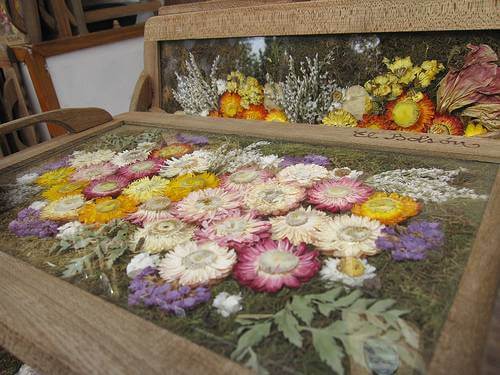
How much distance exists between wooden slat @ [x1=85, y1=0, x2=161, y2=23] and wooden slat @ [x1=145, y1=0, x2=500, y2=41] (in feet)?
3.18

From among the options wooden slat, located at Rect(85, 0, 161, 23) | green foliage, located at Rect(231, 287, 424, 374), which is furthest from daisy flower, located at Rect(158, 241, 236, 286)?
wooden slat, located at Rect(85, 0, 161, 23)

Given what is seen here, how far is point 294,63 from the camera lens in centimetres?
126

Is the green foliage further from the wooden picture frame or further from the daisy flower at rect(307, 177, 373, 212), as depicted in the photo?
the daisy flower at rect(307, 177, 373, 212)

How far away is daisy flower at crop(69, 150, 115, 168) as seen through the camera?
1109 millimetres

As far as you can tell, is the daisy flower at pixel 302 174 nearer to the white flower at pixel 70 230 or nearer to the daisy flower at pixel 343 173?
the daisy flower at pixel 343 173

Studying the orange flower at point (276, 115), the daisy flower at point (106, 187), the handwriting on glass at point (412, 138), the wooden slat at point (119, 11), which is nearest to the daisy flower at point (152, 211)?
the daisy flower at point (106, 187)

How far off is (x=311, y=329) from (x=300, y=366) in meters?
0.05

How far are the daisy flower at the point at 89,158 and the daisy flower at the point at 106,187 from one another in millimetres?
127

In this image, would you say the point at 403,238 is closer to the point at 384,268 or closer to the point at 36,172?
the point at 384,268

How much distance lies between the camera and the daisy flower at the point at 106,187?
36.6 inches

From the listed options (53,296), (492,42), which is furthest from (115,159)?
(492,42)

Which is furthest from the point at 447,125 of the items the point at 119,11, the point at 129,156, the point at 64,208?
the point at 119,11

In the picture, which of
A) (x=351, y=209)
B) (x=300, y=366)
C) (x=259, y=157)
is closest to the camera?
(x=300, y=366)

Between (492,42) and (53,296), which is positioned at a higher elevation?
(492,42)
